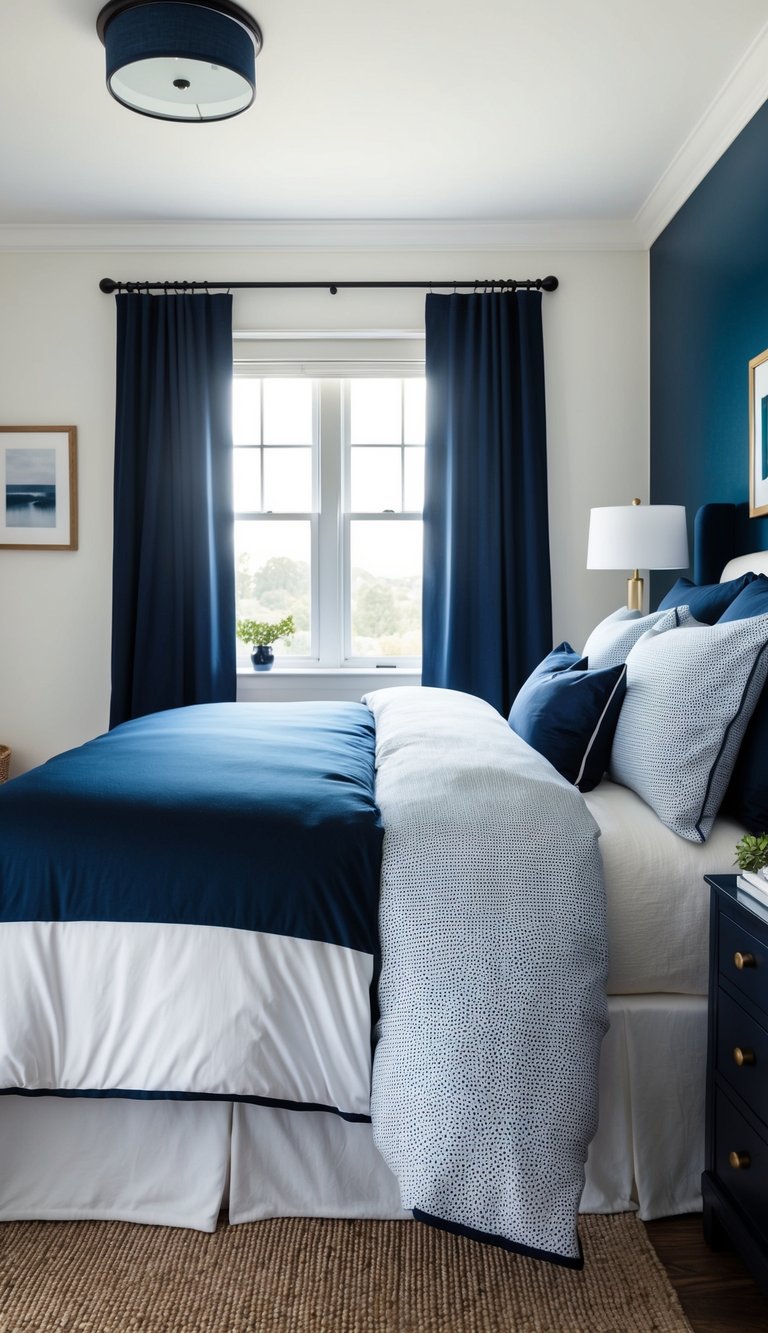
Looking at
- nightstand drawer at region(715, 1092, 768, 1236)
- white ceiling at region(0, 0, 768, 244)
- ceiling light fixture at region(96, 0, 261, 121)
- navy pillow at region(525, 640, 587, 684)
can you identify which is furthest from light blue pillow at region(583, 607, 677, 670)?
ceiling light fixture at region(96, 0, 261, 121)

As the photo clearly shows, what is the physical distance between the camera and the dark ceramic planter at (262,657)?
4.33 meters

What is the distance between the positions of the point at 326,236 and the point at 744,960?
3.77 metres

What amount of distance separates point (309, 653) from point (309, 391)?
4.21 ft

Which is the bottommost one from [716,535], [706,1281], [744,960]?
[706,1281]

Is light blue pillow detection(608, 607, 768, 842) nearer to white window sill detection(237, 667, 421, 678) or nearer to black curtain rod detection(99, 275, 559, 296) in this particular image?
white window sill detection(237, 667, 421, 678)

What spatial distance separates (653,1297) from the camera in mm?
1492

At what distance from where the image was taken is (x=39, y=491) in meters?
4.30

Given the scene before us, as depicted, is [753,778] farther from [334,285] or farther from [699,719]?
[334,285]

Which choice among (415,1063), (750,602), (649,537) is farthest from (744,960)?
(649,537)

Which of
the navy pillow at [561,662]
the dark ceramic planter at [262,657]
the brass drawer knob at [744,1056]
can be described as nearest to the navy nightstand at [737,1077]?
the brass drawer knob at [744,1056]

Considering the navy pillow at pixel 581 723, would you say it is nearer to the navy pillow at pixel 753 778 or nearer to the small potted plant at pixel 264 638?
the navy pillow at pixel 753 778

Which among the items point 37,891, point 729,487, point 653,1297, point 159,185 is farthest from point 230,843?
point 159,185

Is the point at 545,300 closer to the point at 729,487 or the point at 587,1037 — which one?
the point at 729,487

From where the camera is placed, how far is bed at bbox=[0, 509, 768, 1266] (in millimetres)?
1457
